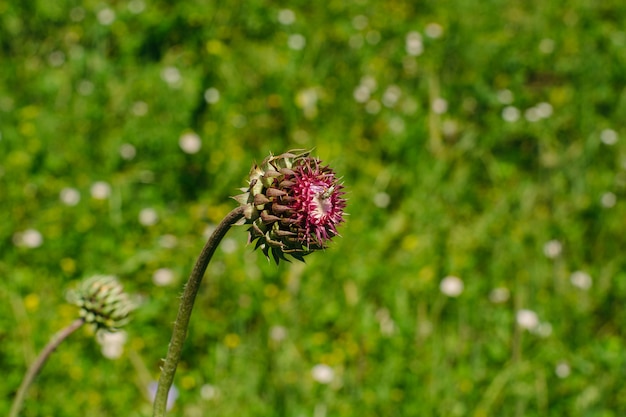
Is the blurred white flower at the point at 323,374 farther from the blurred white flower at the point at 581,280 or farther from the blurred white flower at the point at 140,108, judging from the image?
the blurred white flower at the point at 140,108

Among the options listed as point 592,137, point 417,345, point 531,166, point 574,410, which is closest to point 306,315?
point 417,345

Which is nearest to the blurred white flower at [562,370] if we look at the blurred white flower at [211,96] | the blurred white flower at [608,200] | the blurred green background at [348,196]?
the blurred green background at [348,196]

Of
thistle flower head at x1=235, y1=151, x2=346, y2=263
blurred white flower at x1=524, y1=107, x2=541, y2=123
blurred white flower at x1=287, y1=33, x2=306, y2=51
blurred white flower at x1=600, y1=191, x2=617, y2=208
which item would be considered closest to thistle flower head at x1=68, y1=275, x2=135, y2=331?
thistle flower head at x1=235, y1=151, x2=346, y2=263

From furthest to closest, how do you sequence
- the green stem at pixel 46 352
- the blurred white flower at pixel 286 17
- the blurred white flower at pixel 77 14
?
the blurred white flower at pixel 286 17 < the blurred white flower at pixel 77 14 < the green stem at pixel 46 352

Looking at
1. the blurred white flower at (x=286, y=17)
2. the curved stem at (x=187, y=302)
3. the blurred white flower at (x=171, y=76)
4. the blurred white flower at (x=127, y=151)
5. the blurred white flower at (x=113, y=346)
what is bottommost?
the curved stem at (x=187, y=302)

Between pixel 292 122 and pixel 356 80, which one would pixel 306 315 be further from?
pixel 356 80

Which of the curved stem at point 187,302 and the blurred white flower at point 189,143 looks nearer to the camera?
the curved stem at point 187,302

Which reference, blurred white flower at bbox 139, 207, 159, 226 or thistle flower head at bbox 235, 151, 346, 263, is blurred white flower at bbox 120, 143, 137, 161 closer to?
blurred white flower at bbox 139, 207, 159, 226
